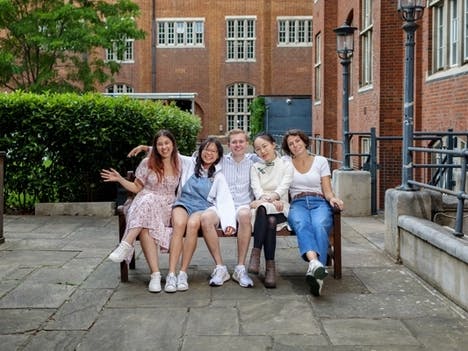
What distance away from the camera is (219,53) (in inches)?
1519

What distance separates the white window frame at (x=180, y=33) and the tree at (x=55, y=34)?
14.4 meters

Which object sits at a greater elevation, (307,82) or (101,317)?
(307,82)

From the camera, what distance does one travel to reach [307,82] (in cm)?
3834

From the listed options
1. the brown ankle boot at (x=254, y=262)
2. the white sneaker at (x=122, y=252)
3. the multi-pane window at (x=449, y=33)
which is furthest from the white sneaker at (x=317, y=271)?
the multi-pane window at (x=449, y=33)

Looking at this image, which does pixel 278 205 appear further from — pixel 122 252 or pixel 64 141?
pixel 64 141

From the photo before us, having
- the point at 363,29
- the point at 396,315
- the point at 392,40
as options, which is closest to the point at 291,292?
the point at 396,315

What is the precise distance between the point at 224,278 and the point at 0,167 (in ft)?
10.7

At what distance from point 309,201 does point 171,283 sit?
148cm

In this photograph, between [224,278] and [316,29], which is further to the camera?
[316,29]

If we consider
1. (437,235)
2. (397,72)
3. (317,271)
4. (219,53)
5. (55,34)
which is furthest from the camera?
(219,53)

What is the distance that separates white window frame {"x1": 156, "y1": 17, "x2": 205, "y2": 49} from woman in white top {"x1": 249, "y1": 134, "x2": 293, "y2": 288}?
3318 cm

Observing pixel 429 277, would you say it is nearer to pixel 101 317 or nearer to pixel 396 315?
pixel 396 315

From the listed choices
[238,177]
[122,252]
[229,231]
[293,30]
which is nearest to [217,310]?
[229,231]

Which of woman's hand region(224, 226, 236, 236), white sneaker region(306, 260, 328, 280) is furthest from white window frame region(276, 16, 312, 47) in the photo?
white sneaker region(306, 260, 328, 280)
